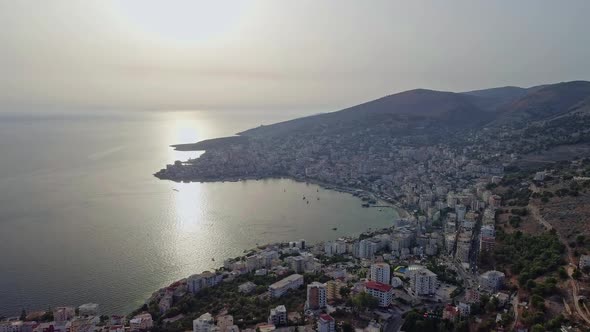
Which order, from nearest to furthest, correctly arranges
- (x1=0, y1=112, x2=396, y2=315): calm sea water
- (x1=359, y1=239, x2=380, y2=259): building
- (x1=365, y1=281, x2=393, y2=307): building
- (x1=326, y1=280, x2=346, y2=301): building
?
1. (x1=365, y1=281, x2=393, y2=307): building
2. (x1=326, y1=280, x2=346, y2=301): building
3. (x1=0, y1=112, x2=396, y2=315): calm sea water
4. (x1=359, y1=239, x2=380, y2=259): building

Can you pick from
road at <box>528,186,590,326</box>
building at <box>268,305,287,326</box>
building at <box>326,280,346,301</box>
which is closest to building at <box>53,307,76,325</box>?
building at <box>268,305,287,326</box>

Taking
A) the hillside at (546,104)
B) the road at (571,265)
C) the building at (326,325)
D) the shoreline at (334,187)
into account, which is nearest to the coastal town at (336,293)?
the building at (326,325)

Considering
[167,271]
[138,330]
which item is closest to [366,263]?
[167,271]

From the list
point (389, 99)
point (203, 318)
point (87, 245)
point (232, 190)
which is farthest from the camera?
point (389, 99)

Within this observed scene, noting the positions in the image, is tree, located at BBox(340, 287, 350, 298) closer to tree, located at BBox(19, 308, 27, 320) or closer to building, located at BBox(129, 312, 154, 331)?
building, located at BBox(129, 312, 154, 331)

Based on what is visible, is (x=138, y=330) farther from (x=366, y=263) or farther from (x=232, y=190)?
(x=232, y=190)

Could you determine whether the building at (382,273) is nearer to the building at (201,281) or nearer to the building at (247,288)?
the building at (247,288)

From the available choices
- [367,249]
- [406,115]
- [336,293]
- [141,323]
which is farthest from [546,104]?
[141,323]
